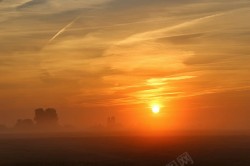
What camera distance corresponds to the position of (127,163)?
→ 114 metres

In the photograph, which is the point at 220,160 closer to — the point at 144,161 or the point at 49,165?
the point at 144,161

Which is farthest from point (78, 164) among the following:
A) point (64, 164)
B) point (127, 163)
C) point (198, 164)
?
point (198, 164)

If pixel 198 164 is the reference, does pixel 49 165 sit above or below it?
above

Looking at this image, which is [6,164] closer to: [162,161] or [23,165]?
[23,165]

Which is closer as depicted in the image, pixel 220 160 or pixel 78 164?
pixel 78 164

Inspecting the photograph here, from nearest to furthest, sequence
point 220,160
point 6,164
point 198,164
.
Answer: point 198,164, point 6,164, point 220,160

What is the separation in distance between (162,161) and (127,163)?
31.3ft

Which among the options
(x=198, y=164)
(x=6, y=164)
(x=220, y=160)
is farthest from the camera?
(x=220, y=160)

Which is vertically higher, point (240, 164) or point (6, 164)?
point (6, 164)

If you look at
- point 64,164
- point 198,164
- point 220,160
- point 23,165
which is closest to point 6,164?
point 23,165

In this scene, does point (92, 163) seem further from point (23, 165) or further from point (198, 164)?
point (198, 164)

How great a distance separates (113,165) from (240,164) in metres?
31.8

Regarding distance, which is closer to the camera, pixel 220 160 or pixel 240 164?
pixel 240 164

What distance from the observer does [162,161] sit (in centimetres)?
11762
